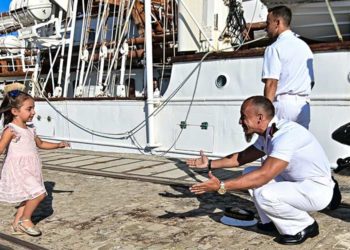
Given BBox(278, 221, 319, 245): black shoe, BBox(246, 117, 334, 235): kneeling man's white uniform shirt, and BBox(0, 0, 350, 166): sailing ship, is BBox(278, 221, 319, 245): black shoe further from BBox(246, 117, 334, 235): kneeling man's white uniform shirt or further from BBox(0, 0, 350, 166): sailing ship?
BBox(0, 0, 350, 166): sailing ship

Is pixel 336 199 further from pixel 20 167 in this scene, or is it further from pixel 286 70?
pixel 20 167

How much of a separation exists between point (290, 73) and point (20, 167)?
278 centimetres

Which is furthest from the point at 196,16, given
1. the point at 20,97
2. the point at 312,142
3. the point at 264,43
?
the point at 312,142

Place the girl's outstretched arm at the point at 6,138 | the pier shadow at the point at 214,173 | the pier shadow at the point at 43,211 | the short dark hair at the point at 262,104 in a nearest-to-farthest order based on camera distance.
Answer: the short dark hair at the point at 262,104, the girl's outstretched arm at the point at 6,138, the pier shadow at the point at 43,211, the pier shadow at the point at 214,173

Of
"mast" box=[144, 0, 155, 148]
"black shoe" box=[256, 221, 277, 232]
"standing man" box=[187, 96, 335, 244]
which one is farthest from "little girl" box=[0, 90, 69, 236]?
A: "mast" box=[144, 0, 155, 148]

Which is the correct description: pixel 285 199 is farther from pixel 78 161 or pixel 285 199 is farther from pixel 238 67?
pixel 78 161

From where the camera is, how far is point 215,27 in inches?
370

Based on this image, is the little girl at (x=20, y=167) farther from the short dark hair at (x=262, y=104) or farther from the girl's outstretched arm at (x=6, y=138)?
the short dark hair at (x=262, y=104)

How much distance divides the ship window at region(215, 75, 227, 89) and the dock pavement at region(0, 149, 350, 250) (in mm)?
1740

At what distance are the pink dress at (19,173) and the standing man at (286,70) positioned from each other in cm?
234

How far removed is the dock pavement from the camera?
4078mm

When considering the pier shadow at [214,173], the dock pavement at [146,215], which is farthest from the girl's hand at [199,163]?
the pier shadow at [214,173]

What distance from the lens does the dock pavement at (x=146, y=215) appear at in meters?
4.08

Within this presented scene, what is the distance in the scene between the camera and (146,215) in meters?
5.00
